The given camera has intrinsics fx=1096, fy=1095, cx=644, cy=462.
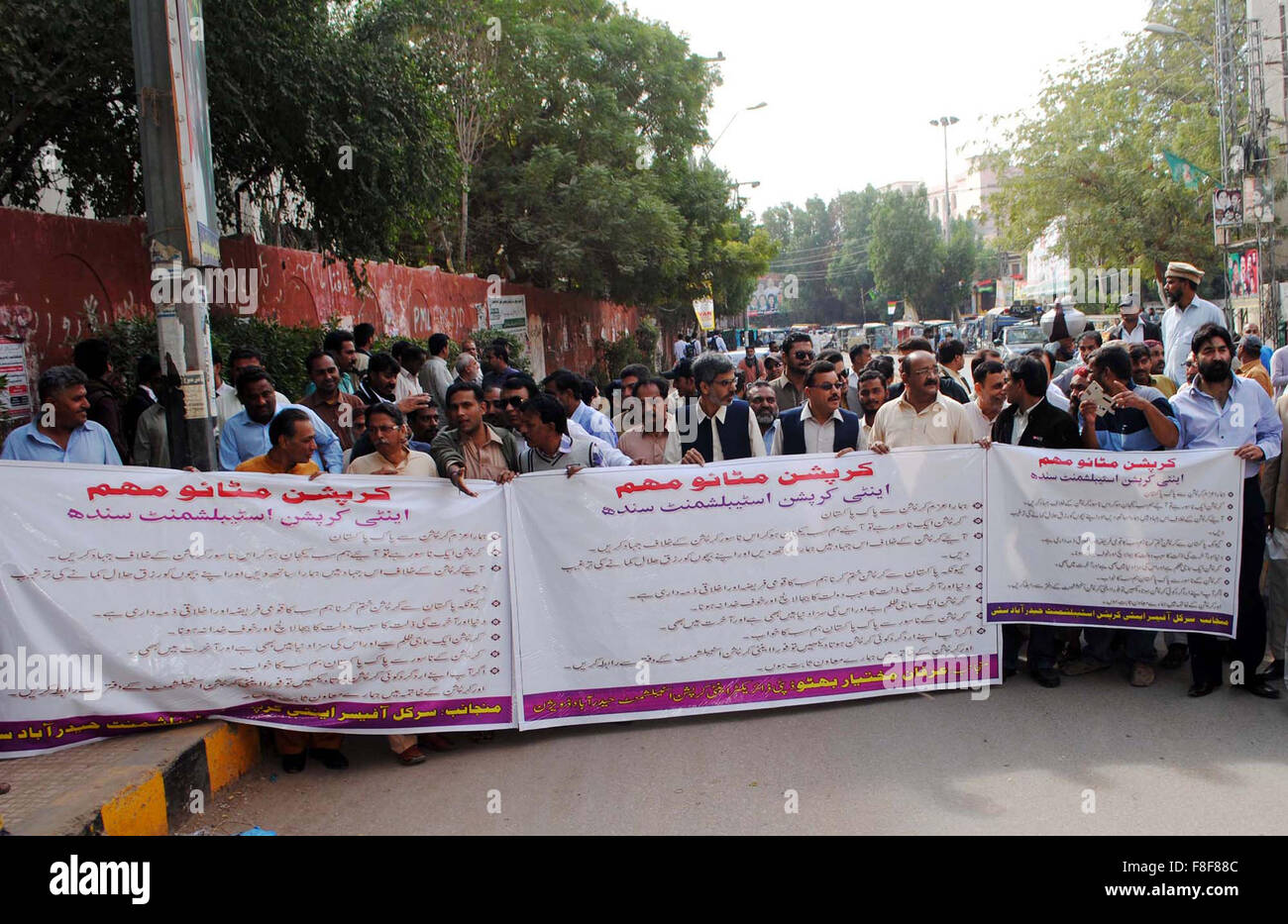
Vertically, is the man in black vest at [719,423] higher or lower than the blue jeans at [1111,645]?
higher

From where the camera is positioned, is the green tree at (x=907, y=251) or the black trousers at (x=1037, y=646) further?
the green tree at (x=907, y=251)

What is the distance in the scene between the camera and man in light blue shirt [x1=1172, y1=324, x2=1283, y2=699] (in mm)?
5750

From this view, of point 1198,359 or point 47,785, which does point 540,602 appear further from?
point 1198,359

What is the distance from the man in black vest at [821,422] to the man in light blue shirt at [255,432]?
8.99ft

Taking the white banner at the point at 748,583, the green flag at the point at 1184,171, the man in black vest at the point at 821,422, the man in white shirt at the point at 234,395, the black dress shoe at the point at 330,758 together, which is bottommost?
the black dress shoe at the point at 330,758

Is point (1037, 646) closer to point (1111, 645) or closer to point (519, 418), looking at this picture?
point (1111, 645)

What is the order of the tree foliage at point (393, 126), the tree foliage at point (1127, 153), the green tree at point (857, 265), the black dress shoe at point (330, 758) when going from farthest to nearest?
the green tree at point (857, 265) < the tree foliage at point (1127, 153) < the tree foliage at point (393, 126) < the black dress shoe at point (330, 758)

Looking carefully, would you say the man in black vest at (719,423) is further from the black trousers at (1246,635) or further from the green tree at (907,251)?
the green tree at (907,251)

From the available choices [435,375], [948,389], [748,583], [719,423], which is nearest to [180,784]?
[748,583]

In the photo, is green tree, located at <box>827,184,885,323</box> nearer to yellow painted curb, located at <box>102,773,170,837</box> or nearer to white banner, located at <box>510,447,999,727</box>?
white banner, located at <box>510,447,999,727</box>

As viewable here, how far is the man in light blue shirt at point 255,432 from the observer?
645cm

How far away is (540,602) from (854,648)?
165 cm

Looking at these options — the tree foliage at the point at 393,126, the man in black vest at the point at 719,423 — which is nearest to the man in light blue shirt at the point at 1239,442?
the man in black vest at the point at 719,423

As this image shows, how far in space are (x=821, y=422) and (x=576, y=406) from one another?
71.2 inches
